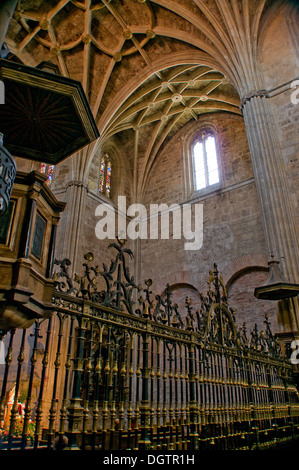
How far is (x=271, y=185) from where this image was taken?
8523mm

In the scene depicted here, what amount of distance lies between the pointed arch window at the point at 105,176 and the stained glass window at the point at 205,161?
360cm

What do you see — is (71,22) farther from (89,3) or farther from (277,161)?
(277,161)

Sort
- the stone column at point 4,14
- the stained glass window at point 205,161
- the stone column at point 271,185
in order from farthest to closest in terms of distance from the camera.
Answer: the stained glass window at point 205,161 < the stone column at point 271,185 < the stone column at point 4,14

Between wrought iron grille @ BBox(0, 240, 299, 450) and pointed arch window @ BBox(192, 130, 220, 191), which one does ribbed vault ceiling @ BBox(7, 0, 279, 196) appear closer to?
pointed arch window @ BBox(192, 130, 220, 191)

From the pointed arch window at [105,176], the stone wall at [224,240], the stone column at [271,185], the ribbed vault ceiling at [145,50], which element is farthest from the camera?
the pointed arch window at [105,176]

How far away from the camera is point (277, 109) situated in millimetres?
9422

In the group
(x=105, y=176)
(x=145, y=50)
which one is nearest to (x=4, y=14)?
(x=145, y=50)

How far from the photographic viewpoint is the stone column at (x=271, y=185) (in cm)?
783

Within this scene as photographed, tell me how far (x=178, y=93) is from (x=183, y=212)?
479cm

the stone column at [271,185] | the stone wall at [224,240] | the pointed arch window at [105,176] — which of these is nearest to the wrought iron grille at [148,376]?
the stone column at [271,185]

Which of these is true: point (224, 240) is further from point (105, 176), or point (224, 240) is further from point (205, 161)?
point (105, 176)

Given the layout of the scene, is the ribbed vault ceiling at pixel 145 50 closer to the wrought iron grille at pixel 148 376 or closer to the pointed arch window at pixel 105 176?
the pointed arch window at pixel 105 176
